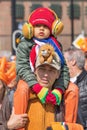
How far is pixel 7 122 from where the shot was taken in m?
3.77

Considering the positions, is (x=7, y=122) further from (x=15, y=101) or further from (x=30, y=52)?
(x=30, y=52)

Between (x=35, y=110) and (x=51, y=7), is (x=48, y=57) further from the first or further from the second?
(x=51, y=7)

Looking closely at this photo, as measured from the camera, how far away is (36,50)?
369 centimetres

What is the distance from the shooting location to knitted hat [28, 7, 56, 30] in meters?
3.77

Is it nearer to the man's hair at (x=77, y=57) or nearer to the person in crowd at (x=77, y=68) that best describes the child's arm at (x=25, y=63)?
the person in crowd at (x=77, y=68)

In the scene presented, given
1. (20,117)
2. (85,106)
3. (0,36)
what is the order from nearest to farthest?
(20,117) < (85,106) < (0,36)

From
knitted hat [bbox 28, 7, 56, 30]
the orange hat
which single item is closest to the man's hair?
the orange hat

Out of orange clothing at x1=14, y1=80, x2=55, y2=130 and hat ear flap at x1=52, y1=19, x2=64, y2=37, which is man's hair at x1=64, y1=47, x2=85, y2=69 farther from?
orange clothing at x1=14, y1=80, x2=55, y2=130

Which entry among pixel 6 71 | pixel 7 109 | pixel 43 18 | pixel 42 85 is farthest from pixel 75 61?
pixel 42 85

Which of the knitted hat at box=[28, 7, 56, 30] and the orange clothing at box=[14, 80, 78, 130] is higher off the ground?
the knitted hat at box=[28, 7, 56, 30]

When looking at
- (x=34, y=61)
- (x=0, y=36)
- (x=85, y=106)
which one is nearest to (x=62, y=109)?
(x=34, y=61)

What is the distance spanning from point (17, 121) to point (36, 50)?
0.44 meters

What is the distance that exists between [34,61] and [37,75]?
9 centimetres

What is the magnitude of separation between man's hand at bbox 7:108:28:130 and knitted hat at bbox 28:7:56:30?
22.6 inches
